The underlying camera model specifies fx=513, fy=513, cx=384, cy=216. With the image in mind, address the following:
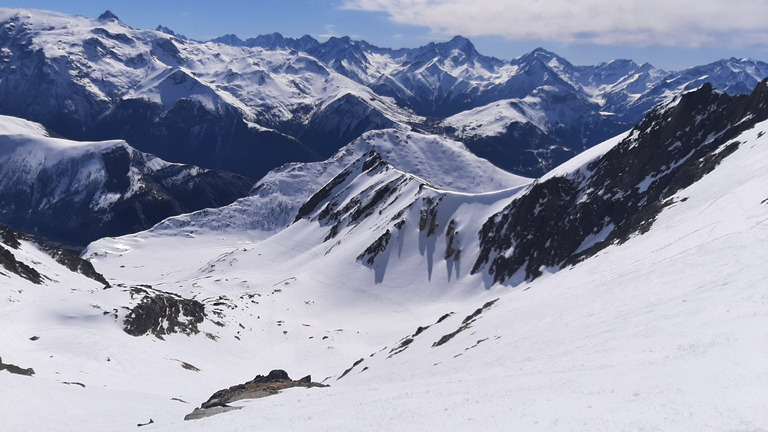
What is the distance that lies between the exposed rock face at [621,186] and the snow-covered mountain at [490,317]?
490 mm

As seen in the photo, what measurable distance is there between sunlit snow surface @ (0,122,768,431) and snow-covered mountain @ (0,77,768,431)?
196 mm

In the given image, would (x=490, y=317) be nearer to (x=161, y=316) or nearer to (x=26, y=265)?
(x=161, y=316)

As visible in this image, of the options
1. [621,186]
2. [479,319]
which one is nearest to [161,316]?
Answer: [479,319]

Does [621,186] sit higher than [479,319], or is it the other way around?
[621,186]

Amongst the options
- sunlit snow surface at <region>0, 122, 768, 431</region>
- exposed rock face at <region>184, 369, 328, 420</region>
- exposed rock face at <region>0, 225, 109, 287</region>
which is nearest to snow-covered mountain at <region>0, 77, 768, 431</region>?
sunlit snow surface at <region>0, 122, 768, 431</region>

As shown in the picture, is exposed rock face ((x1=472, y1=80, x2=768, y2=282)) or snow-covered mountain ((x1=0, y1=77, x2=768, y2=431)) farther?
exposed rock face ((x1=472, y1=80, x2=768, y2=282))

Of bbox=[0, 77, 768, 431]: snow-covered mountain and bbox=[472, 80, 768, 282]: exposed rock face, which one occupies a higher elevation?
bbox=[472, 80, 768, 282]: exposed rock face

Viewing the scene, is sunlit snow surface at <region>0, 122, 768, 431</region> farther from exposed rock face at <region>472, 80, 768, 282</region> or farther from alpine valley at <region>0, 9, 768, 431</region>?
exposed rock face at <region>472, 80, 768, 282</region>

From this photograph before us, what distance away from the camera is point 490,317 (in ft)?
219

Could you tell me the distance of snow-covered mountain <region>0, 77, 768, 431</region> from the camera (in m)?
26.5

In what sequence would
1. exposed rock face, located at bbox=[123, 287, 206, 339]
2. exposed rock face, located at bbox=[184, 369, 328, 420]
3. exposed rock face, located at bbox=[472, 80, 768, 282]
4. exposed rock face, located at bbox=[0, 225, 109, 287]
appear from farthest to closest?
exposed rock face, located at bbox=[472, 80, 768, 282] → exposed rock face, located at bbox=[0, 225, 109, 287] → exposed rock face, located at bbox=[123, 287, 206, 339] → exposed rock face, located at bbox=[184, 369, 328, 420]

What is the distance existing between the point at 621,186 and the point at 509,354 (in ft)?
240

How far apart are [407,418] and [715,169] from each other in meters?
70.6

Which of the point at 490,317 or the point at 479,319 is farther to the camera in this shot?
the point at 479,319
